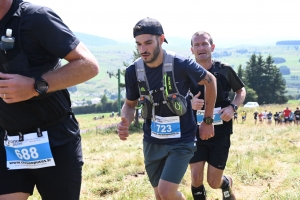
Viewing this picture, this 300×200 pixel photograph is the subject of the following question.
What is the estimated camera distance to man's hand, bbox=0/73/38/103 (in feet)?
7.88

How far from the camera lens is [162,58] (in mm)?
4191

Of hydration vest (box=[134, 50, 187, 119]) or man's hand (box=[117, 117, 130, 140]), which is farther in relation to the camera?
man's hand (box=[117, 117, 130, 140])

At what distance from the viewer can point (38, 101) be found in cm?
276

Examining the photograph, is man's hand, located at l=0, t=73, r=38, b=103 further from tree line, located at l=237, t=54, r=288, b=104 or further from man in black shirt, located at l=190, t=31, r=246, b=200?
tree line, located at l=237, t=54, r=288, b=104

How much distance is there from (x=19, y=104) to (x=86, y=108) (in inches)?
3676

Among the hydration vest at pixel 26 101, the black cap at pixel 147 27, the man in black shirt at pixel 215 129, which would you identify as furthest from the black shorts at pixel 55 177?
the man in black shirt at pixel 215 129

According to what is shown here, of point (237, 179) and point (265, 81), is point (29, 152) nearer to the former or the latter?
point (237, 179)

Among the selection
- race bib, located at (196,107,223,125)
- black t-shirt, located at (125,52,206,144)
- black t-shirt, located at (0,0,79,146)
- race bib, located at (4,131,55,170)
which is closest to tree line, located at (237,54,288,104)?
race bib, located at (196,107,223,125)

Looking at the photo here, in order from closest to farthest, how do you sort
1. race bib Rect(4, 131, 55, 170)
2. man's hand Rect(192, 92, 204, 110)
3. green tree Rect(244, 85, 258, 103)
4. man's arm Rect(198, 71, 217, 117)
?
race bib Rect(4, 131, 55, 170)
man's arm Rect(198, 71, 217, 117)
man's hand Rect(192, 92, 204, 110)
green tree Rect(244, 85, 258, 103)

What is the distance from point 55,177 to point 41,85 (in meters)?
0.77

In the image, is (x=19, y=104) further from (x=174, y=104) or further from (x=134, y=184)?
(x=134, y=184)

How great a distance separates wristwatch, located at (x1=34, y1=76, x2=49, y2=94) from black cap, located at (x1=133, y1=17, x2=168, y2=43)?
179 cm

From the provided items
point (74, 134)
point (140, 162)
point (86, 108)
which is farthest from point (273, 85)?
point (74, 134)

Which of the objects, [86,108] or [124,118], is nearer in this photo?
[124,118]
